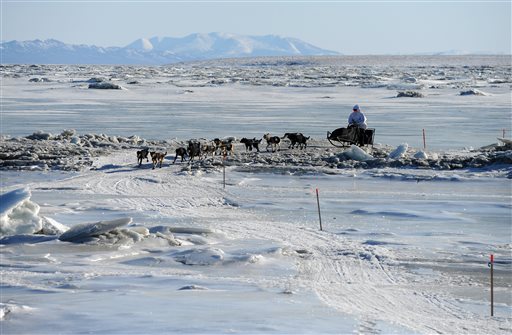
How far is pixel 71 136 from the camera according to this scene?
1014 inches

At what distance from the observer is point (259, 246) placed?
12.4 metres

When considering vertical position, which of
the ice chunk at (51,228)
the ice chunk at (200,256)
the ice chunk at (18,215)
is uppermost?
the ice chunk at (18,215)

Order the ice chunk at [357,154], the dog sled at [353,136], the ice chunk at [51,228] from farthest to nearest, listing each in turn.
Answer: the dog sled at [353,136], the ice chunk at [357,154], the ice chunk at [51,228]

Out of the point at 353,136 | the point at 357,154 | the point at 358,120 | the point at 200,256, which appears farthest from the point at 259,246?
the point at 358,120

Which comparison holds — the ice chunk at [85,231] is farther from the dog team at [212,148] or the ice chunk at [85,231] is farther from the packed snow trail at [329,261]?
the dog team at [212,148]

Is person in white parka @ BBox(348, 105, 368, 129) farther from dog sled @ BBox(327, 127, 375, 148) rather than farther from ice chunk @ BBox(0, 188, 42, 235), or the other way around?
ice chunk @ BBox(0, 188, 42, 235)

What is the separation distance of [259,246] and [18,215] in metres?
3.74

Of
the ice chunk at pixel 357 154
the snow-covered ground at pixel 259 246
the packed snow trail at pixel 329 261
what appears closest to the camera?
the snow-covered ground at pixel 259 246

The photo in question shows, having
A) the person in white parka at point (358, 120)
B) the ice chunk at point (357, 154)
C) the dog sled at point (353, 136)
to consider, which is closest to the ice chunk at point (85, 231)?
the ice chunk at point (357, 154)

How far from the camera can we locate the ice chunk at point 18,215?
1217 cm

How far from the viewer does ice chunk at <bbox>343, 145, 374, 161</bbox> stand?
843 inches

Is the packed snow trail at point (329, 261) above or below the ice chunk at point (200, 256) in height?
below

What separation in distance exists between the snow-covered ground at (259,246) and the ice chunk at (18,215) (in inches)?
1.0

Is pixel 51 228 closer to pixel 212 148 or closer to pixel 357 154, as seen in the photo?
pixel 212 148
